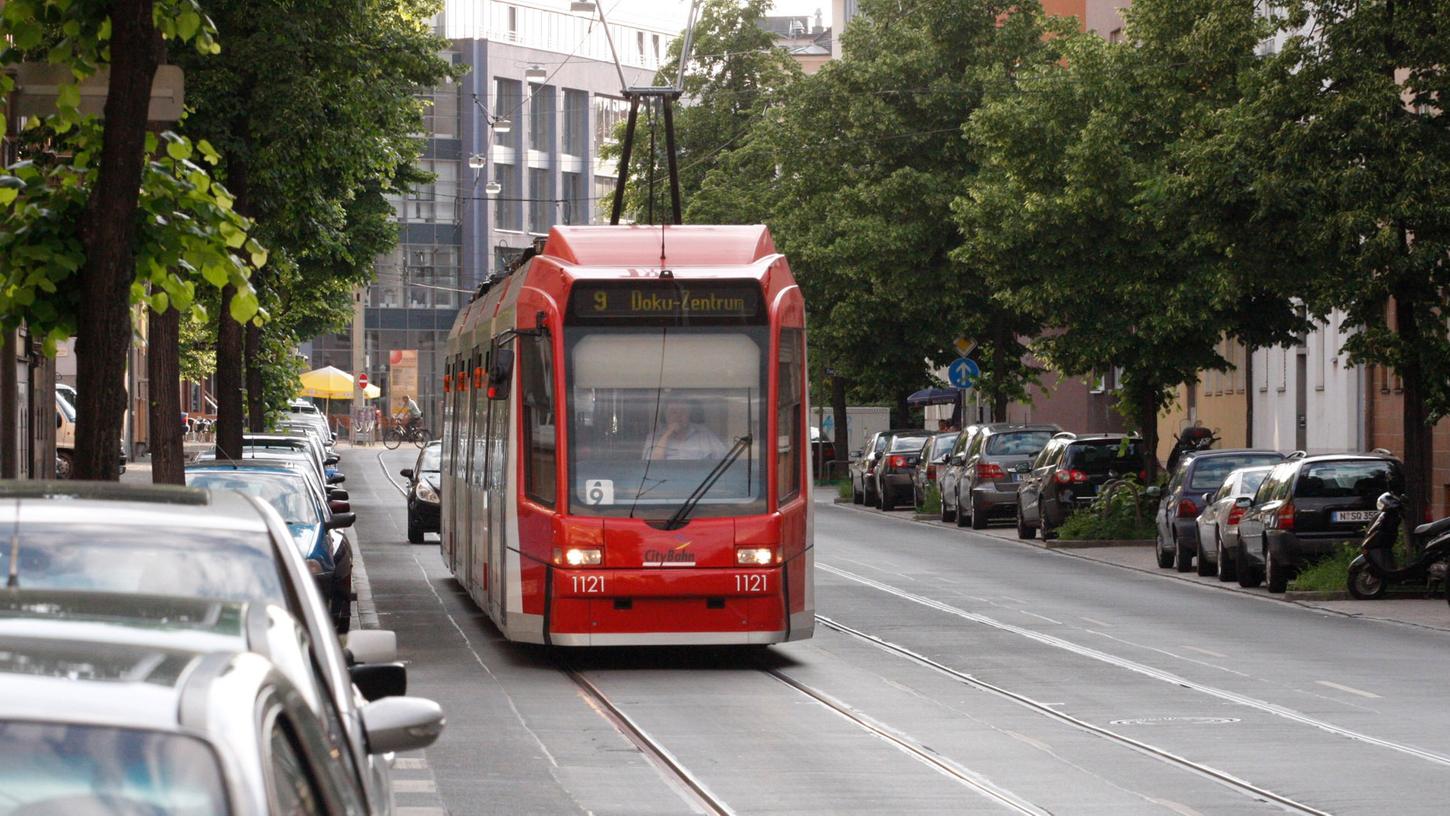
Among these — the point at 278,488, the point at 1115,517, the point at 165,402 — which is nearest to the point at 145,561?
the point at 278,488

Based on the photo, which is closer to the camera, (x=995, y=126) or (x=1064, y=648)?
(x=1064, y=648)

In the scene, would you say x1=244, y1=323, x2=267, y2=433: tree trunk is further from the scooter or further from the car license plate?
the scooter

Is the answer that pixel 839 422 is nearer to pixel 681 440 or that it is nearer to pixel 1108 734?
pixel 681 440

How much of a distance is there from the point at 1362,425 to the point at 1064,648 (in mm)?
25600

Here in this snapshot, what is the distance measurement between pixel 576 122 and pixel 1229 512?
90983 millimetres

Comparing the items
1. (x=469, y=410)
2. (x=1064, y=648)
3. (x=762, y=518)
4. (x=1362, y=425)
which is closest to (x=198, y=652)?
(x=762, y=518)

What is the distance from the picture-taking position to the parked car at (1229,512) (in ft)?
96.1

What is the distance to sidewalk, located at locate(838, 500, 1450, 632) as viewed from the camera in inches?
945

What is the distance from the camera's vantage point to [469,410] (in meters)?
22.5

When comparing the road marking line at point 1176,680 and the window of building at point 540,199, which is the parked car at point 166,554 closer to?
the road marking line at point 1176,680

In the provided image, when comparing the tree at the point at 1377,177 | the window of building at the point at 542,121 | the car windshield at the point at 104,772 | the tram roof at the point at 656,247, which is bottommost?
the car windshield at the point at 104,772

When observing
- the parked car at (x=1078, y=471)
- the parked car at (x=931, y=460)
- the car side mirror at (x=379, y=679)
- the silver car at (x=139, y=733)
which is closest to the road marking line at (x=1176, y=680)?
the car side mirror at (x=379, y=679)

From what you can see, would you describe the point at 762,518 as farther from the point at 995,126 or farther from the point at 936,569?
the point at 995,126

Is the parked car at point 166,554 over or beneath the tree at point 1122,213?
beneath
